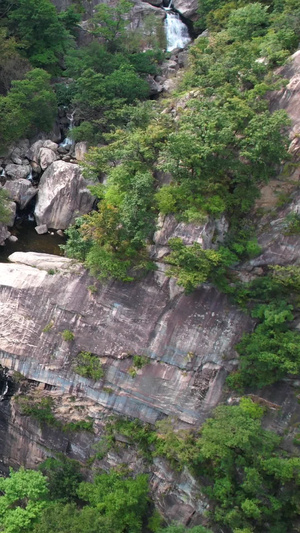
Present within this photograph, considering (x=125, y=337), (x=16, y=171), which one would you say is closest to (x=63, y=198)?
(x=16, y=171)

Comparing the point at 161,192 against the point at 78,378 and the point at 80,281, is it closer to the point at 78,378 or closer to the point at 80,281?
the point at 80,281

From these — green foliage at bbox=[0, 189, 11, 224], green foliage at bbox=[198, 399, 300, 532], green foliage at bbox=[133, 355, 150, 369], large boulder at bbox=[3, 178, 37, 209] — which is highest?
large boulder at bbox=[3, 178, 37, 209]

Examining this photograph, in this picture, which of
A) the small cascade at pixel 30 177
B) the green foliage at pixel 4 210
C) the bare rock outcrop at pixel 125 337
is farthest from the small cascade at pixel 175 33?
the bare rock outcrop at pixel 125 337

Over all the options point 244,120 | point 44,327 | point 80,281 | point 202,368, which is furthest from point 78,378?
point 244,120

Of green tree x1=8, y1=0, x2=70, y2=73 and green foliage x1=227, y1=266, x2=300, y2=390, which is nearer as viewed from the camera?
green foliage x1=227, y1=266, x2=300, y2=390

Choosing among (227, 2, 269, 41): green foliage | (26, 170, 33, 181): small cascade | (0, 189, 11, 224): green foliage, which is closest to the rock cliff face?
(0, 189, 11, 224): green foliage

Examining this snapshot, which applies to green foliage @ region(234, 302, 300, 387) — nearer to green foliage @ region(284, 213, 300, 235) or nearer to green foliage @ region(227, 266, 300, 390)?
green foliage @ region(227, 266, 300, 390)

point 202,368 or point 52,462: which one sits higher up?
point 202,368
